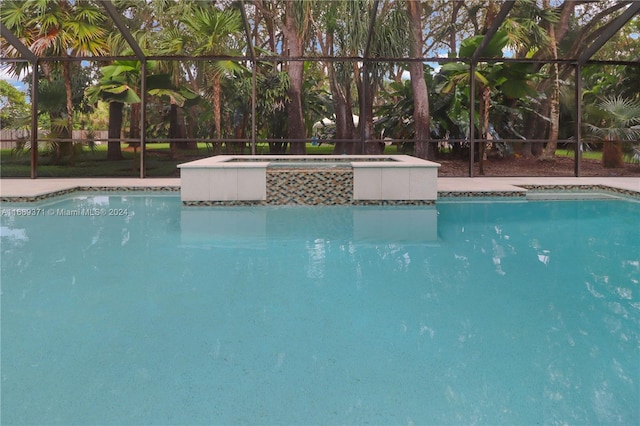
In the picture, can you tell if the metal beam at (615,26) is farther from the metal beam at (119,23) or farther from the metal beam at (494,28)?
the metal beam at (119,23)

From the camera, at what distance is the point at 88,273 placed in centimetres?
396

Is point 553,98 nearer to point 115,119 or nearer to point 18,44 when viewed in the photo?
point 115,119

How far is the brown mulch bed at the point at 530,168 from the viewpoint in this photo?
44.9ft

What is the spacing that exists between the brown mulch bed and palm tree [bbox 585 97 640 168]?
1.17m

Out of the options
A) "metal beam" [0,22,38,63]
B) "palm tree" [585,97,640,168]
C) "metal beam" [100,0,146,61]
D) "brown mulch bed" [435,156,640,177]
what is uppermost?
"metal beam" [100,0,146,61]

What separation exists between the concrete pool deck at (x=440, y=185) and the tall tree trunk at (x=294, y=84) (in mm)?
3546

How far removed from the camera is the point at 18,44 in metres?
9.53

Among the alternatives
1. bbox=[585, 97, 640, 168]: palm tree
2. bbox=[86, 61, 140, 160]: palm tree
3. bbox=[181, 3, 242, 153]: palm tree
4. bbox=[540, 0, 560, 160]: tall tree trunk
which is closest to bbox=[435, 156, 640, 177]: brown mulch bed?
bbox=[540, 0, 560, 160]: tall tree trunk

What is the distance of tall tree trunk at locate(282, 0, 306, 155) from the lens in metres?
12.4

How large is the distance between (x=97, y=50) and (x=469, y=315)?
1027 centimetres

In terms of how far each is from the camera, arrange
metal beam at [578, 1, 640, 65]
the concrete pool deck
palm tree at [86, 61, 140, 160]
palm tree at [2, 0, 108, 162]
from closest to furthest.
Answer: the concrete pool deck < metal beam at [578, 1, 640, 65] < palm tree at [2, 0, 108, 162] < palm tree at [86, 61, 140, 160]

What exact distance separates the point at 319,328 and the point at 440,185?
683 centimetres

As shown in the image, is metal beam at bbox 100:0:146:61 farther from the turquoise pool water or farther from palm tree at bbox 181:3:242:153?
the turquoise pool water

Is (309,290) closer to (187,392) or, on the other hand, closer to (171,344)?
(171,344)
